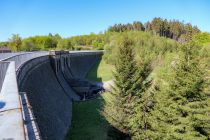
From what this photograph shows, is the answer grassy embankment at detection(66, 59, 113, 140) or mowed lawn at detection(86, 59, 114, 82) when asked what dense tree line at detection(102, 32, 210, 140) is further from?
mowed lawn at detection(86, 59, 114, 82)

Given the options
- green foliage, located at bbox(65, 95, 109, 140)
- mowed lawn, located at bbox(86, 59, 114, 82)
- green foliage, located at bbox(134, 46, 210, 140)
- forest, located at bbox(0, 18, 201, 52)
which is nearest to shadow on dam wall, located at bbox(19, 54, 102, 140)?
green foliage, located at bbox(65, 95, 109, 140)

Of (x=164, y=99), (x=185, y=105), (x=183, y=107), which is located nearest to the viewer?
(x=183, y=107)

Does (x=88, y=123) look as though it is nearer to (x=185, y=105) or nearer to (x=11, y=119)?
(x=185, y=105)

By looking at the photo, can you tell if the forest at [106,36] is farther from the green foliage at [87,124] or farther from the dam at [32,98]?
the green foliage at [87,124]

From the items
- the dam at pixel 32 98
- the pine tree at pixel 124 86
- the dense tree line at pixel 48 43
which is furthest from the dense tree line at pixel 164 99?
the dense tree line at pixel 48 43

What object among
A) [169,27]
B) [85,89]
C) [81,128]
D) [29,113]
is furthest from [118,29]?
[29,113]

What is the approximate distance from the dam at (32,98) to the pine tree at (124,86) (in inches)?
184

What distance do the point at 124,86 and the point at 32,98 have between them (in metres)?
7.88

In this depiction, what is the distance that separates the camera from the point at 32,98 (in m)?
16.8

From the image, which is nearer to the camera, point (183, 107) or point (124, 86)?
point (183, 107)

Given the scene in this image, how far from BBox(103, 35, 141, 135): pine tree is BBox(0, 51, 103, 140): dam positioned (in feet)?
15.3

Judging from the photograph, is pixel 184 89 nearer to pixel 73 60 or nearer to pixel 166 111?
pixel 166 111

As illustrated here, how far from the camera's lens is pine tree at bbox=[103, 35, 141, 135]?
826 inches

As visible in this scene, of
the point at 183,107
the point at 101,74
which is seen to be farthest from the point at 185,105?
the point at 101,74
